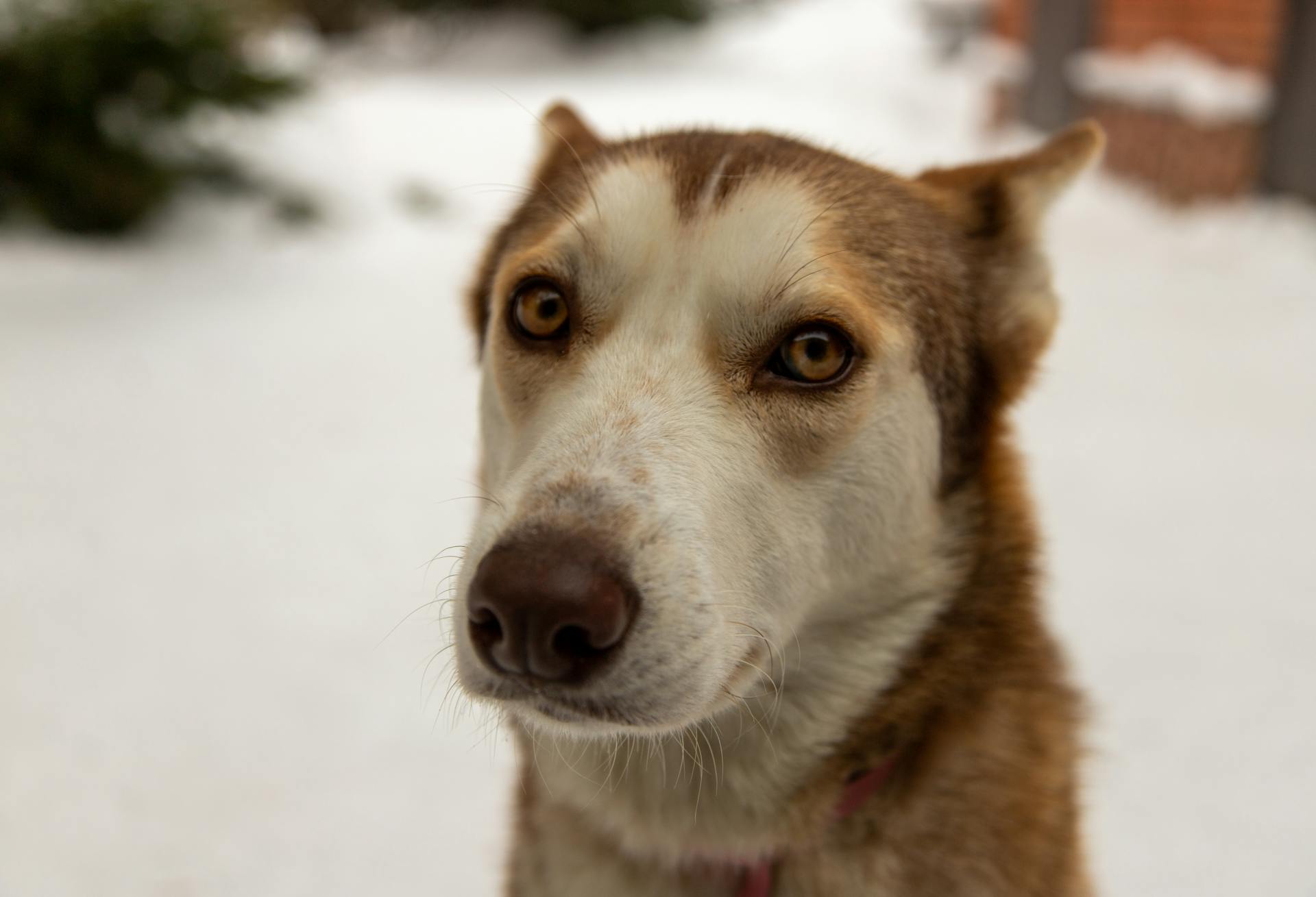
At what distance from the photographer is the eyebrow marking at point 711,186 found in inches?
68.4

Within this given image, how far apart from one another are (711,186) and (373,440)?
3.52m

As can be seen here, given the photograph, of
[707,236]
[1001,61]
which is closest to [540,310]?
[707,236]

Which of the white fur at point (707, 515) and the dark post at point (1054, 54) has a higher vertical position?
the dark post at point (1054, 54)

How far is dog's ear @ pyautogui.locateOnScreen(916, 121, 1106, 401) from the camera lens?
1978mm

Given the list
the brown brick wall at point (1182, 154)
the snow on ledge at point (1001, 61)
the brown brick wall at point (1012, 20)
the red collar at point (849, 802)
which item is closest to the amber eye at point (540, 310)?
the red collar at point (849, 802)

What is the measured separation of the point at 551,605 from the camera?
1271mm

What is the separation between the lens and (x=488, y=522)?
145cm

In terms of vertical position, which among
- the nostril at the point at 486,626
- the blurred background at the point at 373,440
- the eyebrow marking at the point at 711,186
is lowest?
the blurred background at the point at 373,440

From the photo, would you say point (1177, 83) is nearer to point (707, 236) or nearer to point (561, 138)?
point (561, 138)

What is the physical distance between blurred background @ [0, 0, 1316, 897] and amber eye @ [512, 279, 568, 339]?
47 centimetres

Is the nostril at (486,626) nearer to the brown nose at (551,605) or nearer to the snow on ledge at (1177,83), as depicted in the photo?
the brown nose at (551,605)

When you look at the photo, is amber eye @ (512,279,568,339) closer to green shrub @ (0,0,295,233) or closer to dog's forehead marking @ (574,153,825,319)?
dog's forehead marking @ (574,153,825,319)

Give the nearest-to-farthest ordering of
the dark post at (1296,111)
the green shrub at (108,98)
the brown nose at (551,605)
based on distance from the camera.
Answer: the brown nose at (551,605)
the green shrub at (108,98)
the dark post at (1296,111)

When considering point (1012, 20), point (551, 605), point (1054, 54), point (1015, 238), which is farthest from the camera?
point (1012, 20)
